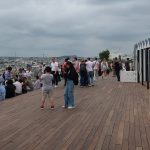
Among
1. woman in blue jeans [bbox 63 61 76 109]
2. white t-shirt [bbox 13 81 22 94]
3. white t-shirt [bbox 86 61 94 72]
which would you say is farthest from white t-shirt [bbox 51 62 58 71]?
woman in blue jeans [bbox 63 61 76 109]

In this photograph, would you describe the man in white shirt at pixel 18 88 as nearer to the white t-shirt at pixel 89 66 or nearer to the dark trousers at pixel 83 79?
the dark trousers at pixel 83 79

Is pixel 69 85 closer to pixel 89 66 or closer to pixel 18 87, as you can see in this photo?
pixel 18 87

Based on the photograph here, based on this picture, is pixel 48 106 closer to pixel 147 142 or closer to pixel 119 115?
pixel 119 115

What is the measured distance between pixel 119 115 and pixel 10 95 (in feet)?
28.6

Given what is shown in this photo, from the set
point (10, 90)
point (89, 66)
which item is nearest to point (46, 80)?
point (10, 90)

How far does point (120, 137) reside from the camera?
9.89 m

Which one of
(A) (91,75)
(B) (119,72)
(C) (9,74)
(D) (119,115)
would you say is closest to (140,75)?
(B) (119,72)

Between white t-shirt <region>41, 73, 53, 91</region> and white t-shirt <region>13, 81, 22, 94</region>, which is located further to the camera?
white t-shirt <region>13, 81, 22, 94</region>

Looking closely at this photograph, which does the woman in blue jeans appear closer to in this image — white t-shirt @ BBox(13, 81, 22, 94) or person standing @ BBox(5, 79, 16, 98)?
person standing @ BBox(5, 79, 16, 98)

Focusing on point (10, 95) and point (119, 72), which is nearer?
point (10, 95)

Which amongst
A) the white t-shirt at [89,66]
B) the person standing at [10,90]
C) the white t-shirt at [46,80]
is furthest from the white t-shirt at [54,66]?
the white t-shirt at [46,80]

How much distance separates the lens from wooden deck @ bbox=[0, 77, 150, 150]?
30.3ft

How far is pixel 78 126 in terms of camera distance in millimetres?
11648

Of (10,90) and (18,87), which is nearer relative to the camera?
(10,90)
